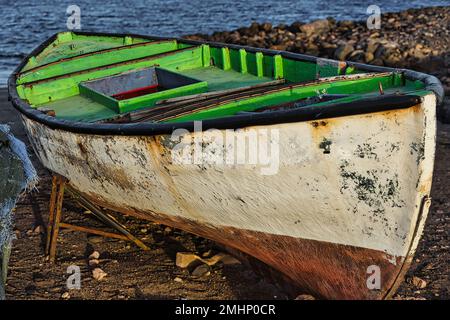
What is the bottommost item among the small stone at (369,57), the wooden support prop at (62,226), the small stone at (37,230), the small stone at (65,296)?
the small stone at (65,296)

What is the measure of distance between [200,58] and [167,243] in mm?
3121

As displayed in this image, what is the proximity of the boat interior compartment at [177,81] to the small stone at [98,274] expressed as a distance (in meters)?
1.56

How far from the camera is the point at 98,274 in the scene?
6.12m

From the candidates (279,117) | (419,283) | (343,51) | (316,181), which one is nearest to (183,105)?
(279,117)

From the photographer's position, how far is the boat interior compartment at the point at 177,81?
19.7ft

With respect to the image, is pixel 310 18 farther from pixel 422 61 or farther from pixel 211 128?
pixel 211 128

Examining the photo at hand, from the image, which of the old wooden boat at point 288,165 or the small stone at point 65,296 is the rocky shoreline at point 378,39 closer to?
the old wooden boat at point 288,165

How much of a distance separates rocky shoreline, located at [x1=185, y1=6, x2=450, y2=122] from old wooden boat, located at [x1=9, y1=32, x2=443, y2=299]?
22.2ft

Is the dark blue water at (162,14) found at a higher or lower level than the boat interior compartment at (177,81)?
lower

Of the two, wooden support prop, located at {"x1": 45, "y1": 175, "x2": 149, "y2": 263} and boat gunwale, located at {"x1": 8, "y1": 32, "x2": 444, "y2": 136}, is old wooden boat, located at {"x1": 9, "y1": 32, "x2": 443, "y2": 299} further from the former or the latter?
wooden support prop, located at {"x1": 45, "y1": 175, "x2": 149, "y2": 263}

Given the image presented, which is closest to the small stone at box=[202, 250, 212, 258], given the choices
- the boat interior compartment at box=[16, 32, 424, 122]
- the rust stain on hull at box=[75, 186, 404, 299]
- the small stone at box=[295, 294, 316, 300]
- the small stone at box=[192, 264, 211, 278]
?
the small stone at box=[192, 264, 211, 278]

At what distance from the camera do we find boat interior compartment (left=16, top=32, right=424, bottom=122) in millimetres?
5996

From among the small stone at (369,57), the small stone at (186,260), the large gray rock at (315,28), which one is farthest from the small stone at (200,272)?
the large gray rock at (315,28)
